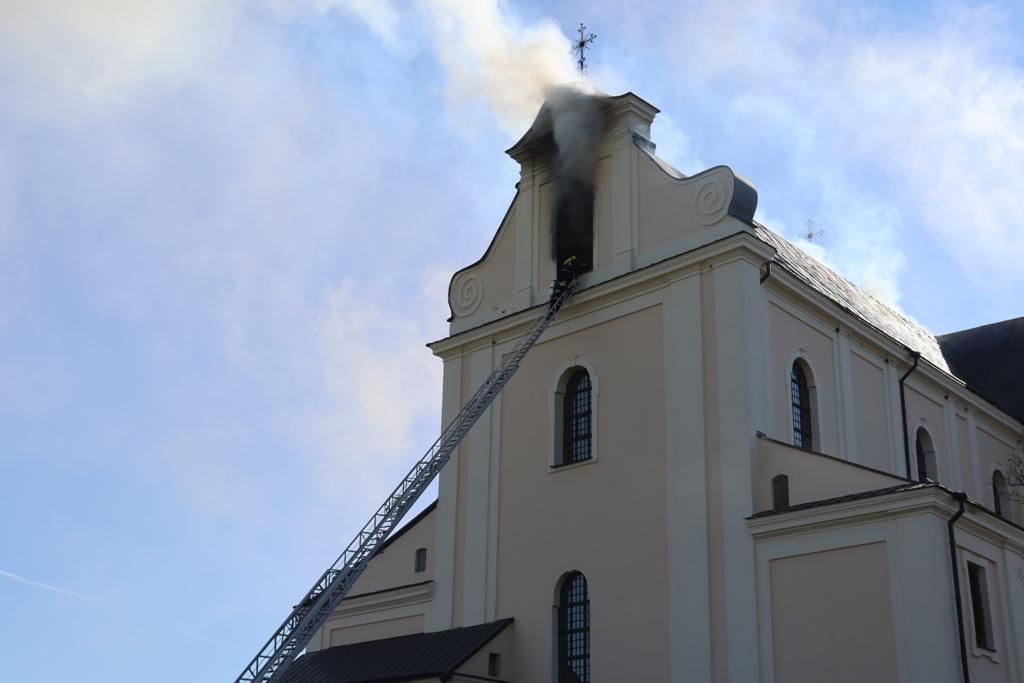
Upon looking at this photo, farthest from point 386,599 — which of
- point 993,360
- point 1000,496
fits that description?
point 993,360

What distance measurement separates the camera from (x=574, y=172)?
25.6 meters

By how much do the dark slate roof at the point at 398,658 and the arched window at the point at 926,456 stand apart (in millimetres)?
9692

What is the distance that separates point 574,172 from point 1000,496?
12.9 metres

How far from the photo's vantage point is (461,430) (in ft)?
77.9

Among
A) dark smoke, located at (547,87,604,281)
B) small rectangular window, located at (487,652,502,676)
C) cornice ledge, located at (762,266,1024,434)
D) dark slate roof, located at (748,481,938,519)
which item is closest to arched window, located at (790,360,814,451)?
cornice ledge, located at (762,266,1024,434)

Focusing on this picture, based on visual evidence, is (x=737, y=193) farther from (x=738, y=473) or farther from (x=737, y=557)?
(x=737, y=557)

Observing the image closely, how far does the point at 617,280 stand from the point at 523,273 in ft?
10.3

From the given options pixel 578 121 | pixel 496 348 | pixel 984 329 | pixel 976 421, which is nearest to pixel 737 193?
pixel 578 121

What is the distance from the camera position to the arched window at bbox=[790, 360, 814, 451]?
73.0 ft

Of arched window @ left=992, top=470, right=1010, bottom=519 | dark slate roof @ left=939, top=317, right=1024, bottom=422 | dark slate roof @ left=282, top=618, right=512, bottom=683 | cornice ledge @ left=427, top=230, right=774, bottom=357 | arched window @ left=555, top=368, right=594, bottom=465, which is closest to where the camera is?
cornice ledge @ left=427, top=230, right=774, bottom=357

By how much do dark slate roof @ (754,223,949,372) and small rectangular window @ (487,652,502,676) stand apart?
→ 874cm

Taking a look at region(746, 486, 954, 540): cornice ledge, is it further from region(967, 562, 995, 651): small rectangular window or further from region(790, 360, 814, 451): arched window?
region(790, 360, 814, 451): arched window

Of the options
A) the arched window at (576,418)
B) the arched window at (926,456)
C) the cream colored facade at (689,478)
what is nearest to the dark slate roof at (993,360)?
the cream colored facade at (689,478)

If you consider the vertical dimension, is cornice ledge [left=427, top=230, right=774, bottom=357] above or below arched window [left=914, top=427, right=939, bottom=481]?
above
